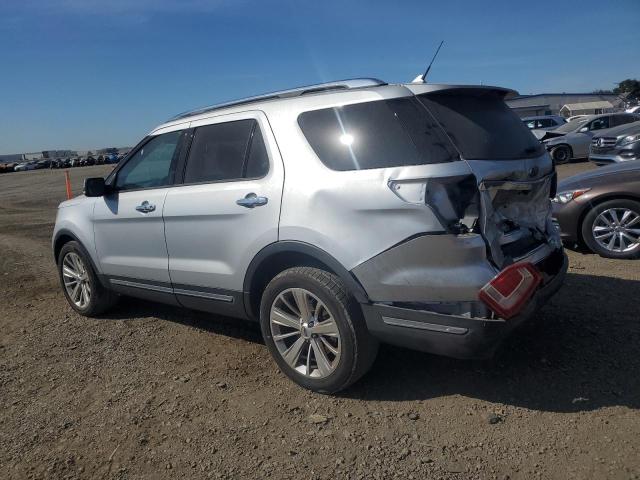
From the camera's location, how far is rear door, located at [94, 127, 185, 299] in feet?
13.4

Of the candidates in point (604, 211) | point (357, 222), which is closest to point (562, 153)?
point (604, 211)

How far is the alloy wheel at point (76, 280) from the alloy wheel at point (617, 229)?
214 inches

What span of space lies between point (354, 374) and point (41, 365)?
8.39ft

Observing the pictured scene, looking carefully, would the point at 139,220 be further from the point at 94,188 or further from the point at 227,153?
the point at 227,153

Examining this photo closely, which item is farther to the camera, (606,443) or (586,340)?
(586,340)

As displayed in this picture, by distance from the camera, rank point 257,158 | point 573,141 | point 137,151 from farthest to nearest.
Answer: point 573,141 < point 137,151 < point 257,158

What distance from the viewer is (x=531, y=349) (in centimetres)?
364

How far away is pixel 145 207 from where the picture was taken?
4.12m

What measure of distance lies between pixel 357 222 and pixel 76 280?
347cm

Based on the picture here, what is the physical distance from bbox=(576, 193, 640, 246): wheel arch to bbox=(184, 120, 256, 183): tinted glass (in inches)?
166

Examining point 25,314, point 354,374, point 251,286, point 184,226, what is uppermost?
point 184,226

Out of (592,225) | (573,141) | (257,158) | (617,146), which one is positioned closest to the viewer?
(257,158)

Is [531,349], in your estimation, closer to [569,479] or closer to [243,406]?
[569,479]

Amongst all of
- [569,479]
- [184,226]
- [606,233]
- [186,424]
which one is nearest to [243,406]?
[186,424]
